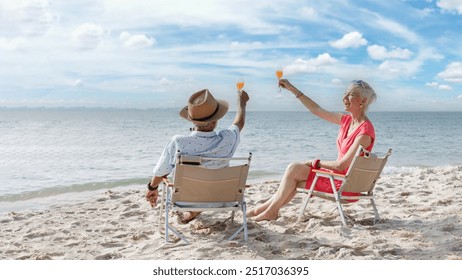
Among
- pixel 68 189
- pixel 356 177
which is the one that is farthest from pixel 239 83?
pixel 68 189

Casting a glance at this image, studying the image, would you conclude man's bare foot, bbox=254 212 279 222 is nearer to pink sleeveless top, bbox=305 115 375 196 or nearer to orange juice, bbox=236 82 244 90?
pink sleeveless top, bbox=305 115 375 196

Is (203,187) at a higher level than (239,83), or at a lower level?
lower

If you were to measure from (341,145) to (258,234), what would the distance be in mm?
1124

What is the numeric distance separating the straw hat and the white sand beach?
1004 millimetres

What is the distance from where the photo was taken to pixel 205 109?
3.83 metres

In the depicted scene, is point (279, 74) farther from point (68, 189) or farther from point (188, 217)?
point (68, 189)

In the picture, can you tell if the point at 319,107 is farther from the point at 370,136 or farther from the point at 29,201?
the point at 29,201

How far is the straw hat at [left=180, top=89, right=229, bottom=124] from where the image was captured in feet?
12.6

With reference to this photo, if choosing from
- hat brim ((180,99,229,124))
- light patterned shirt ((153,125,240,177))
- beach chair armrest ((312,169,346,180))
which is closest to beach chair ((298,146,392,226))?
beach chair armrest ((312,169,346,180))

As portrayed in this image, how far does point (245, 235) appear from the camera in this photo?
3.96m

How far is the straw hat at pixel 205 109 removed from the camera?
383cm

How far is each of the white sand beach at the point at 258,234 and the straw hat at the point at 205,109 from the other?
100 centimetres

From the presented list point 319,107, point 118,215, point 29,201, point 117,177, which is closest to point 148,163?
point 117,177

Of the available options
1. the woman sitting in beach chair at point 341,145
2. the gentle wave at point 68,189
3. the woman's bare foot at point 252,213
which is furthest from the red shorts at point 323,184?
the gentle wave at point 68,189
